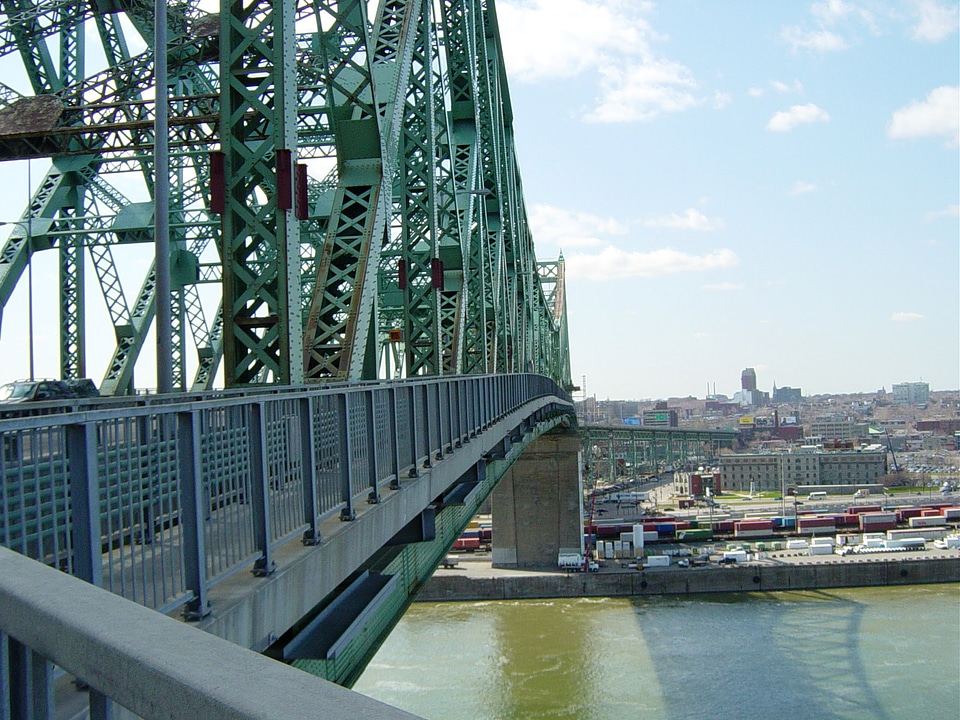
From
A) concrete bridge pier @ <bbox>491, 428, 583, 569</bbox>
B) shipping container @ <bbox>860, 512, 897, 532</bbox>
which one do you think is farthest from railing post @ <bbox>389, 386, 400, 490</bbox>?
shipping container @ <bbox>860, 512, 897, 532</bbox>

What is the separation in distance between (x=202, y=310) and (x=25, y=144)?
34.2ft

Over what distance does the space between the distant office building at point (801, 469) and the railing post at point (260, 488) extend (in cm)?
10909

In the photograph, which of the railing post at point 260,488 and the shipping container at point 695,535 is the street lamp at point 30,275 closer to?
the railing post at point 260,488

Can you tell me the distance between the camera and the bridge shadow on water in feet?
90.7

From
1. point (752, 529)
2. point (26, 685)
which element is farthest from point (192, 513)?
point (752, 529)

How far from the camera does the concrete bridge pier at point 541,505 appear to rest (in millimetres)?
55156

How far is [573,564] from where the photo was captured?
52594 millimetres

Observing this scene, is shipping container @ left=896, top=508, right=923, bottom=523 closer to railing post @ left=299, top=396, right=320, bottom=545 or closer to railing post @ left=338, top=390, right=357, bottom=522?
railing post @ left=338, top=390, right=357, bottom=522

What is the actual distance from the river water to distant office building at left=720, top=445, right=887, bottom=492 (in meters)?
63.0

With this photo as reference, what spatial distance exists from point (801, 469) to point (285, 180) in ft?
361

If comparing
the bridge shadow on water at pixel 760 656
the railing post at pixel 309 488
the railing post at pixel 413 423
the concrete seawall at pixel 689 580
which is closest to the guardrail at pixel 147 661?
the railing post at pixel 309 488

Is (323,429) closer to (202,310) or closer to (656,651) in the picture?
(202,310)

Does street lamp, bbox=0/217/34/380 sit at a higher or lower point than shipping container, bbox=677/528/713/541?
higher

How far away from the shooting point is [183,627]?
5.00ft
